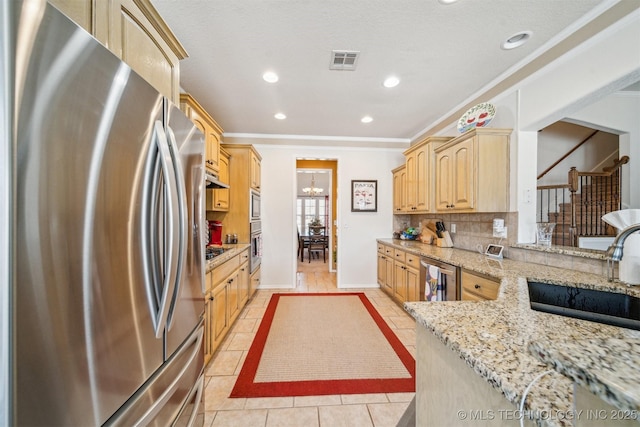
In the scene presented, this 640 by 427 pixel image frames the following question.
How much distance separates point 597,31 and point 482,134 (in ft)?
3.03

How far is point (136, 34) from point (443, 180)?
2996 millimetres

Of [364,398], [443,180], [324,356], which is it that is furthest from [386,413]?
[443,180]

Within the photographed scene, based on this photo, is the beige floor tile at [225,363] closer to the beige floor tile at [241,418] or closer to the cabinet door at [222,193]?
the beige floor tile at [241,418]

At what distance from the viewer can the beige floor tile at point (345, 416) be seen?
1.56 m

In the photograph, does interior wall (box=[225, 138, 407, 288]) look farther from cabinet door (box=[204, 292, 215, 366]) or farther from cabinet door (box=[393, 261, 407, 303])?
cabinet door (box=[204, 292, 215, 366])

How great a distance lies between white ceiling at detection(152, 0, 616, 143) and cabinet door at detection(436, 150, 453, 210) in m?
0.66

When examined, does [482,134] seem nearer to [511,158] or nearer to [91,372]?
[511,158]

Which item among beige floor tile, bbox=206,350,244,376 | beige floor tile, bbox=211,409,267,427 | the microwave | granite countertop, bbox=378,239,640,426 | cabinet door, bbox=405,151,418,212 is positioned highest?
cabinet door, bbox=405,151,418,212

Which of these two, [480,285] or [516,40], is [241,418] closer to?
[480,285]

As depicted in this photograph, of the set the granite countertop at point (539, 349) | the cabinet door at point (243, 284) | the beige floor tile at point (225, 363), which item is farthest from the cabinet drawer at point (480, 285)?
the cabinet door at point (243, 284)

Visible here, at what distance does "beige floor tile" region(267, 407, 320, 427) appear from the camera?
1550 mm

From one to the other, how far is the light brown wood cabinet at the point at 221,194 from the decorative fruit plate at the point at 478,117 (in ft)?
9.59

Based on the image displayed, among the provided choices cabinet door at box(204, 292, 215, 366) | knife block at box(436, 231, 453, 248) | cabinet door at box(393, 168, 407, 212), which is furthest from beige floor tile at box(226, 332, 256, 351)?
cabinet door at box(393, 168, 407, 212)

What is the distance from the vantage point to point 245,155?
3576mm
